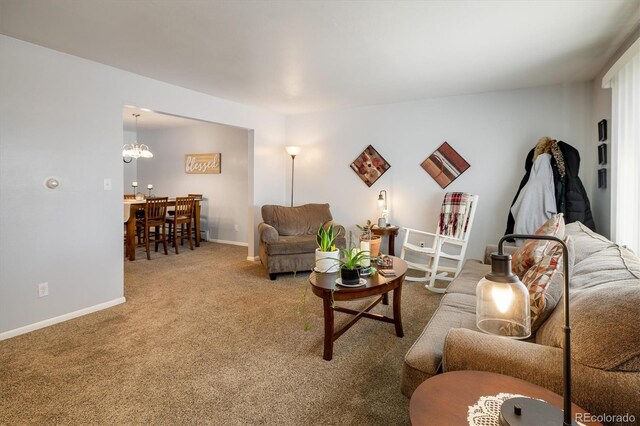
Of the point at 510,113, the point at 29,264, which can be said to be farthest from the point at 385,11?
the point at 29,264

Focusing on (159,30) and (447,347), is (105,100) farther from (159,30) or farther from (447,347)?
(447,347)

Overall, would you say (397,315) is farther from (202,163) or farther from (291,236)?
(202,163)

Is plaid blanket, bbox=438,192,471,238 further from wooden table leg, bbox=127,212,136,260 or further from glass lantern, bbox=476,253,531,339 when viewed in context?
wooden table leg, bbox=127,212,136,260

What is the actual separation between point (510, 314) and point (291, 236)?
387 cm

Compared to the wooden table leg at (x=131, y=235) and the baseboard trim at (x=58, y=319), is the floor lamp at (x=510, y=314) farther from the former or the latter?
the wooden table leg at (x=131, y=235)

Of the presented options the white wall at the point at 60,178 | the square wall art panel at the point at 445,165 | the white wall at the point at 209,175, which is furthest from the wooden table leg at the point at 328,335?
the white wall at the point at 209,175

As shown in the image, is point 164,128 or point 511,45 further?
point 164,128

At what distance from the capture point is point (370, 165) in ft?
15.6

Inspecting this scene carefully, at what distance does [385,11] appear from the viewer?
211cm

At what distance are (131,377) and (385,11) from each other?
2733 mm

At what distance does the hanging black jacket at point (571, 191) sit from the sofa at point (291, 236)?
237cm

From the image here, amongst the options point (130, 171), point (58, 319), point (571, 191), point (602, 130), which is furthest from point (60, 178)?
point (130, 171)

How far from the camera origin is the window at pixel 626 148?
229 centimetres

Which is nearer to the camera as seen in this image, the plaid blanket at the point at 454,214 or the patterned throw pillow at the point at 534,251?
the patterned throw pillow at the point at 534,251
